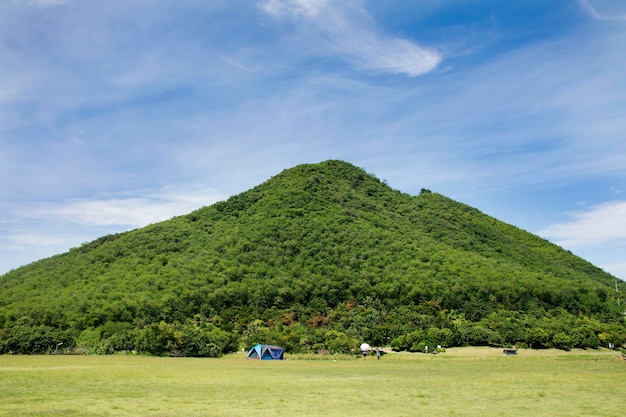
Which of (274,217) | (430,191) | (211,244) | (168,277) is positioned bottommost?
(168,277)

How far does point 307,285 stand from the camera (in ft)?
274

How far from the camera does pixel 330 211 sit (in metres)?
110

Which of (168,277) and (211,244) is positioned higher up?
(211,244)

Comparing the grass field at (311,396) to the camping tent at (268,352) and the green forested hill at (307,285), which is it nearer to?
the camping tent at (268,352)

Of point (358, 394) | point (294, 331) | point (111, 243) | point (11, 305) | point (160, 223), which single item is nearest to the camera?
point (358, 394)

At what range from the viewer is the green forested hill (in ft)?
198

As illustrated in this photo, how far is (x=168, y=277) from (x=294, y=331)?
31841 millimetres

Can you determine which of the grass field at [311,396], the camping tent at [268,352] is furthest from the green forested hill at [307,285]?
the grass field at [311,396]

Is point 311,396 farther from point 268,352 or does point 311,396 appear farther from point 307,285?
point 307,285

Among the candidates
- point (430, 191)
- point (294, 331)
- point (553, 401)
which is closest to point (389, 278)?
point (294, 331)

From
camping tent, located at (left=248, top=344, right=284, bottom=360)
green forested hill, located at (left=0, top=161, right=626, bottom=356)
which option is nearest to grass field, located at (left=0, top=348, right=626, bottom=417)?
camping tent, located at (left=248, top=344, right=284, bottom=360)

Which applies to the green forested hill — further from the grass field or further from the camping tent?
the grass field

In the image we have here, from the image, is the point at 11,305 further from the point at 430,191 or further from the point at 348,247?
the point at 430,191

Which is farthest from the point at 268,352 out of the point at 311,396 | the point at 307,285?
the point at 307,285
